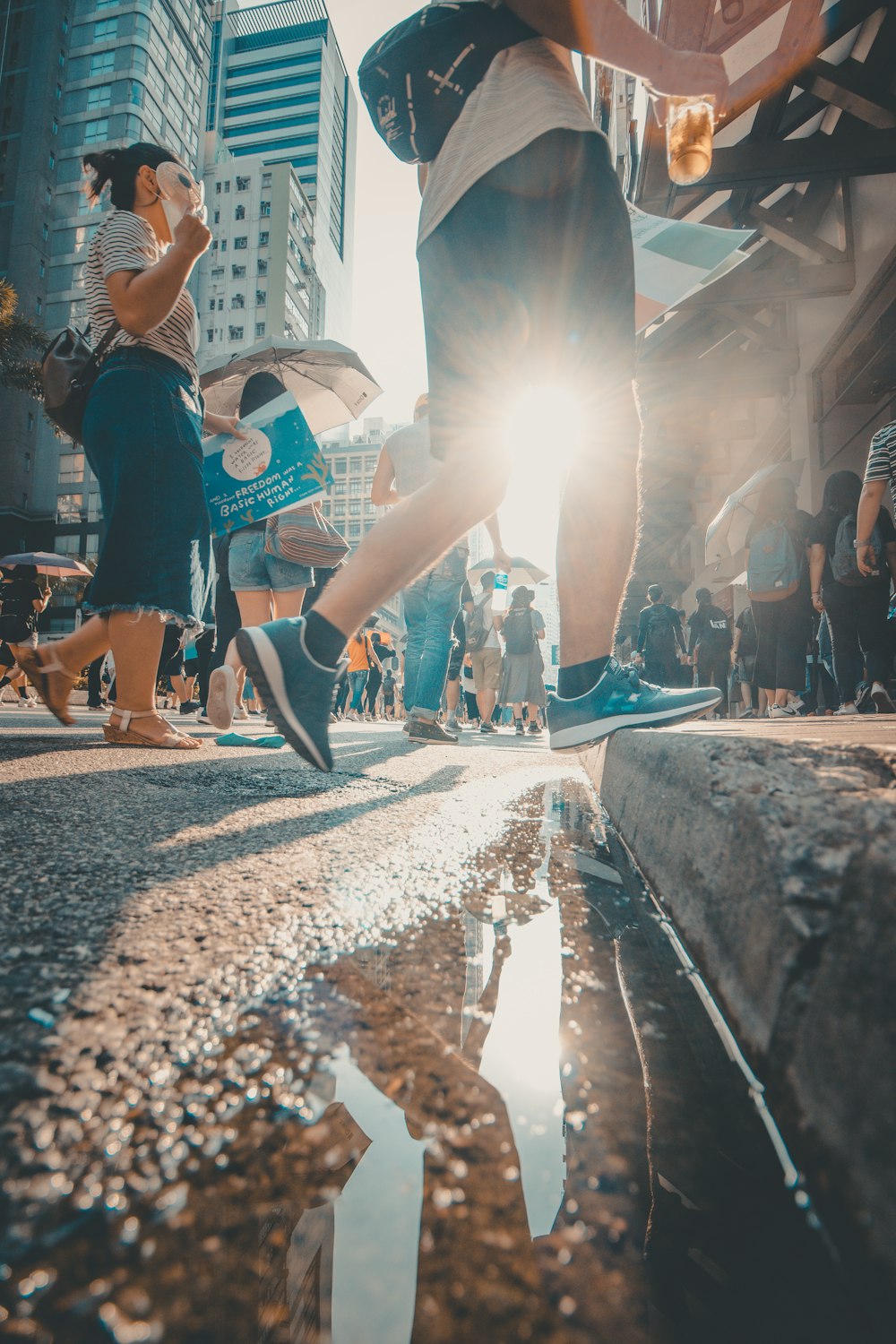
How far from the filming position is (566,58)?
59.9 inches

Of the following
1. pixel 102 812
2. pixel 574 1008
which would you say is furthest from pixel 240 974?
pixel 102 812

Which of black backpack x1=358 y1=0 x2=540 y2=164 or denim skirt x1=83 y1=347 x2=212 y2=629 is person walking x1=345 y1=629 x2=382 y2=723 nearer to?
denim skirt x1=83 y1=347 x2=212 y2=629

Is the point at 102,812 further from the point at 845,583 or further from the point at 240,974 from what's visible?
the point at 845,583

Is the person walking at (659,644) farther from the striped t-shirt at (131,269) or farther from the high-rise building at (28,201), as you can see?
the high-rise building at (28,201)

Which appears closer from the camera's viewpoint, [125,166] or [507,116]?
[507,116]

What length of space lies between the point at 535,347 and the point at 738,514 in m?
9.45

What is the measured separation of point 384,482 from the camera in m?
3.86

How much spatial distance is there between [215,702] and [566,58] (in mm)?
1804

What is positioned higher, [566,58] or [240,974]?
[566,58]

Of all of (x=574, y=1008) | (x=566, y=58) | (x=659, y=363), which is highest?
(x=659, y=363)

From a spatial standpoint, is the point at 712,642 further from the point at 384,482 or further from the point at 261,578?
the point at 261,578

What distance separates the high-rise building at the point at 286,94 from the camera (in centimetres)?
6438

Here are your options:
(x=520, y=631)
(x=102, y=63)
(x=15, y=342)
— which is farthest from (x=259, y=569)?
(x=102, y=63)

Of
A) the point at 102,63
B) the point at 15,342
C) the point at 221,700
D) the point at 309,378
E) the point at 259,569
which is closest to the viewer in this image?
the point at 221,700
